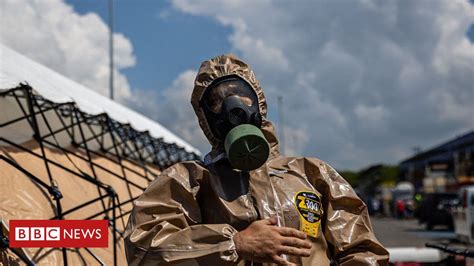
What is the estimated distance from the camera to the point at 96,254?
5945mm

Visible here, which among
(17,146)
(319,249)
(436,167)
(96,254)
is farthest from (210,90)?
(436,167)

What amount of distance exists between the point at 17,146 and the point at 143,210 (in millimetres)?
4715

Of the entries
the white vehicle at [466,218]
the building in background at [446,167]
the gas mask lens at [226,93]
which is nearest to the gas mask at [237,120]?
the gas mask lens at [226,93]

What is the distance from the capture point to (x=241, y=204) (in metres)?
2.12

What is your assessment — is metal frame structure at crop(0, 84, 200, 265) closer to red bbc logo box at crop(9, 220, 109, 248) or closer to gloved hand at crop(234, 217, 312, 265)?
red bbc logo box at crop(9, 220, 109, 248)

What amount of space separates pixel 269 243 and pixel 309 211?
0.33 meters

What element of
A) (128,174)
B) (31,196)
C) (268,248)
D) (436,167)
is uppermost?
(436,167)

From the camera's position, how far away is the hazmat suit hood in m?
2.25

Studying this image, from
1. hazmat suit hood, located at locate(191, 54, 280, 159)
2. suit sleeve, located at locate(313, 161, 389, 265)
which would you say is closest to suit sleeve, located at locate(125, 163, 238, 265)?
hazmat suit hood, located at locate(191, 54, 280, 159)

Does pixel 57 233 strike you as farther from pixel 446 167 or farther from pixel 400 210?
pixel 446 167

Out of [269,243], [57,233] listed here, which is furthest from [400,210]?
[269,243]

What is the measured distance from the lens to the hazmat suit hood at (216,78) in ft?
7.39

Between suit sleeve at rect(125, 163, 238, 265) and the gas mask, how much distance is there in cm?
23

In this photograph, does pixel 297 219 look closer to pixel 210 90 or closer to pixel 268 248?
pixel 268 248
